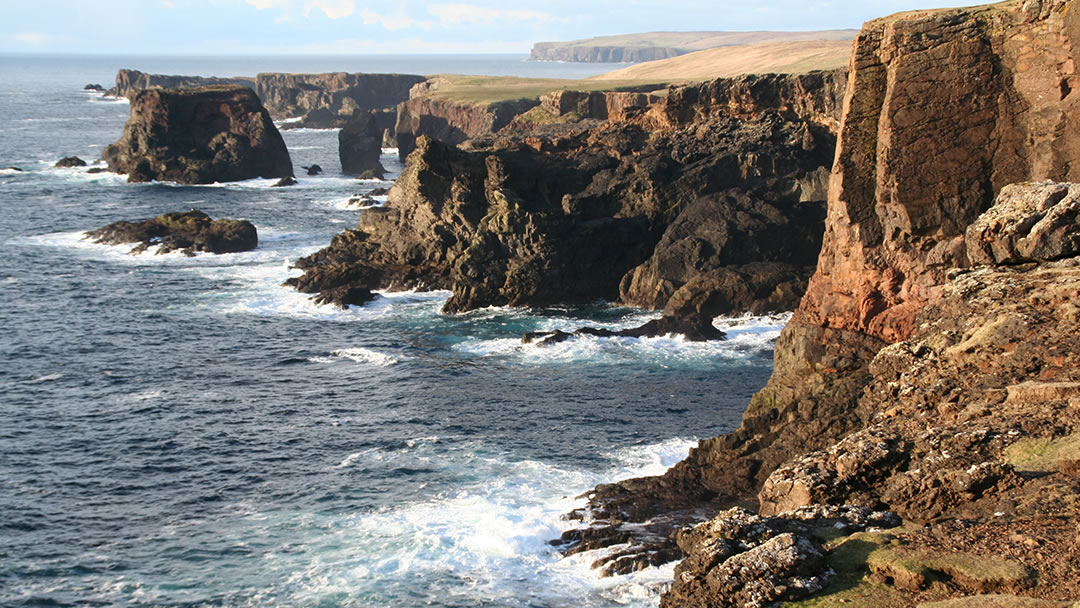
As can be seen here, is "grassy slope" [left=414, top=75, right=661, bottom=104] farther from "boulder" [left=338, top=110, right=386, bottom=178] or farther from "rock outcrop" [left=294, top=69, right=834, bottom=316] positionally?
"rock outcrop" [left=294, top=69, right=834, bottom=316]

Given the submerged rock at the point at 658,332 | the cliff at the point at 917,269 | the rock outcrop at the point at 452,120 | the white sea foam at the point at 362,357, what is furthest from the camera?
the rock outcrop at the point at 452,120

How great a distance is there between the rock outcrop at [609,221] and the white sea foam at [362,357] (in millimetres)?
9365

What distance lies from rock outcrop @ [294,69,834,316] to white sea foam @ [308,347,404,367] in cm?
937

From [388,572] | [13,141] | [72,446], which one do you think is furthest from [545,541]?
[13,141]

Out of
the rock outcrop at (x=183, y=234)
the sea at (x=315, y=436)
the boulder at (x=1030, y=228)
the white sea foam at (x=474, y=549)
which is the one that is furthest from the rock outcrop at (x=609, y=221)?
the boulder at (x=1030, y=228)

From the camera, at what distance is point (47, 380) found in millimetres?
51688

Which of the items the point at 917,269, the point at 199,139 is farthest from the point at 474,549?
the point at 199,139

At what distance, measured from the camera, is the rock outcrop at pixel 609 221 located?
64.9 meters

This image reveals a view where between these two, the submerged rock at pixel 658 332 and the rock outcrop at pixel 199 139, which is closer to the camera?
the submerged rock at pixel 658 332

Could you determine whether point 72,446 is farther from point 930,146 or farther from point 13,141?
point 13,141

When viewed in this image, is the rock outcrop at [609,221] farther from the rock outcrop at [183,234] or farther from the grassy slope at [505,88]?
the grassy slope at [505,88]

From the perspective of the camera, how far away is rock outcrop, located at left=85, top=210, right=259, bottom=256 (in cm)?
8512

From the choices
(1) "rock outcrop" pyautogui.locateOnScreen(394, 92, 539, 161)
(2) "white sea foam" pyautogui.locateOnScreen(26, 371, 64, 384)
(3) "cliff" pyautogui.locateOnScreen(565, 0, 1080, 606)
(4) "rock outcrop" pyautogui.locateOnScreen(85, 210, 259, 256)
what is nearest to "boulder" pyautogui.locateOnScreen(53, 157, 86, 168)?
(1) "rock outcrop" pyautogui.locateOnScreen(394, 92, 539, 161)

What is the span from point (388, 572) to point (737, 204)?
140 feet
